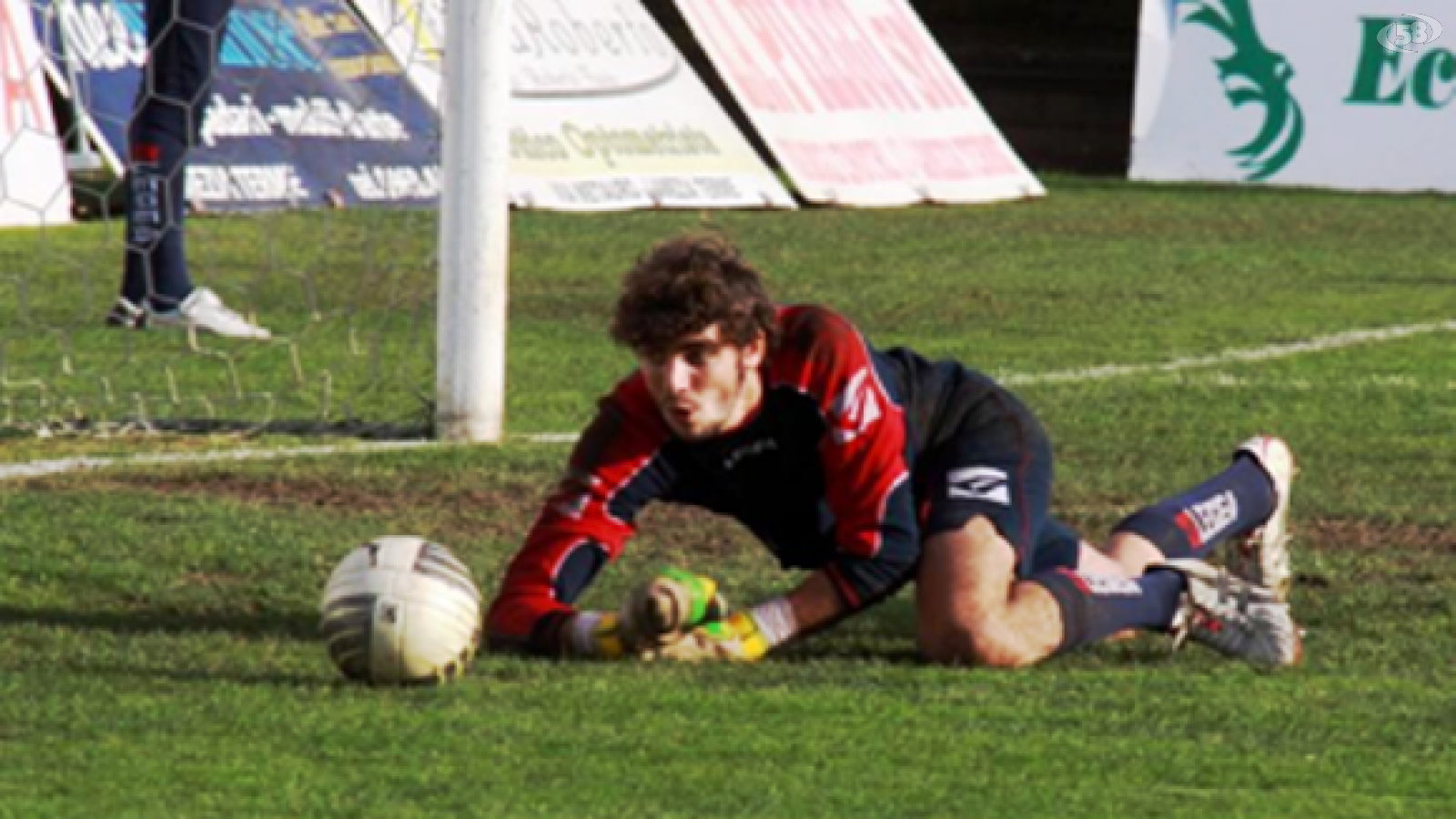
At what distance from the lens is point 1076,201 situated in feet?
67.1

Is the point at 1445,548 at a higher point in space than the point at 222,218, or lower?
higher

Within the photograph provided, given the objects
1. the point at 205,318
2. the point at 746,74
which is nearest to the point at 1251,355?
the point at 205,318

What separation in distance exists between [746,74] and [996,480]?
13459 millimetres

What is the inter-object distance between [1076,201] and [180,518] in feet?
44.9

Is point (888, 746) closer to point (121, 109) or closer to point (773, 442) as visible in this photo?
point (773, 442)

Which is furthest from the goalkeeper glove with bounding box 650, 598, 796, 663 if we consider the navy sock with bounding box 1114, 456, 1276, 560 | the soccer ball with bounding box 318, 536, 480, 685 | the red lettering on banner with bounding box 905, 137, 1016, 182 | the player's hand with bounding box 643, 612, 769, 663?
the red lettering on banner with bounding box 905, 137, 1016, 182

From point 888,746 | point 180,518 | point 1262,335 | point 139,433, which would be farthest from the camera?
point 1262,335

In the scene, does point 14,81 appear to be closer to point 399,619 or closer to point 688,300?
point 688,300

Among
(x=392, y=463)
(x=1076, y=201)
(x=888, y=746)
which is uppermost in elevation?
(x=888, y=746)

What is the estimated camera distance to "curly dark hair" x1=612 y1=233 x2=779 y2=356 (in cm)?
564

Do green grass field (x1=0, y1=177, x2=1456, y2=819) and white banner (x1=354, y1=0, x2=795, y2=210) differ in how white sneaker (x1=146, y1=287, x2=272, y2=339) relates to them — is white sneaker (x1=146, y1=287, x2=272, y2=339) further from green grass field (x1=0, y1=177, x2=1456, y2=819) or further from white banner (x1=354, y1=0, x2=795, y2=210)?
white banner (x1=354, y1=0, x2=795, y2=210)

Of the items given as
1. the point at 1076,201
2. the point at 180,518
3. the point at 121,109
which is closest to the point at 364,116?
the point at 121,109

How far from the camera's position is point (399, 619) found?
5379mm

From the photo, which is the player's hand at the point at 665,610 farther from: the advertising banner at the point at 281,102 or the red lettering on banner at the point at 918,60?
the red lettering on banner at the point at 918,60
